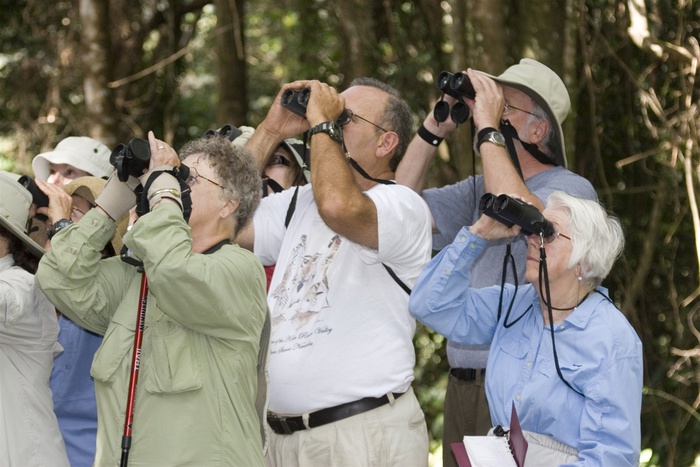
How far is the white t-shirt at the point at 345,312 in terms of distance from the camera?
304 centimetres

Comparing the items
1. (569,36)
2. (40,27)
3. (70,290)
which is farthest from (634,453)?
(40,27)

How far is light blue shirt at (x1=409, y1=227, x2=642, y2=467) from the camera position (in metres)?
2.59

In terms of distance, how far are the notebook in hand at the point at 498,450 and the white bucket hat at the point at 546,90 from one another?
4.14 ft

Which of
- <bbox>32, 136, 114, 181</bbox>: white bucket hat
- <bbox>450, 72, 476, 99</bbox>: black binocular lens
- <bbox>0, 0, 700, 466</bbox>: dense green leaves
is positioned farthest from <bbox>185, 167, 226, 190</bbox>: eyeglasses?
<bbox>0, 0, 700, 466</bbox>: dense green leaves

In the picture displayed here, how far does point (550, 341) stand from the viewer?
2805 mm

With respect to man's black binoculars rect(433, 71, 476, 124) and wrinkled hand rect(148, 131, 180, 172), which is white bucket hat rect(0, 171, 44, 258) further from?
man's black binoculars rect(433, 71, 476, 124)

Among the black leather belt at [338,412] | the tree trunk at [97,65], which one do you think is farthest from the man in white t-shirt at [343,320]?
the tree trunk at [97,65]

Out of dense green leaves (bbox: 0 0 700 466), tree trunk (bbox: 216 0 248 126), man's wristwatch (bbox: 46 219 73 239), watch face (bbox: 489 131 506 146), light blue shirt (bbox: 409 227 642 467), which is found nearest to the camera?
light blue shirt (bbox: 409 227 642 467)

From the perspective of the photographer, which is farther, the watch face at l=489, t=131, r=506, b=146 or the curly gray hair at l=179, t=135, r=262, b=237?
the watch face at l=489, t=131, r=506, b=146

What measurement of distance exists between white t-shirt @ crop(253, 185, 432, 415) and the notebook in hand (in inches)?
15.9

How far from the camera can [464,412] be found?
364cm

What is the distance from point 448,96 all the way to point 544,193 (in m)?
0.51

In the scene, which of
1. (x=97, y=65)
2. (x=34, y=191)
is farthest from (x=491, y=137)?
(x=97, y=65)

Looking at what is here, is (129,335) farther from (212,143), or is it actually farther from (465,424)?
(465,424)
